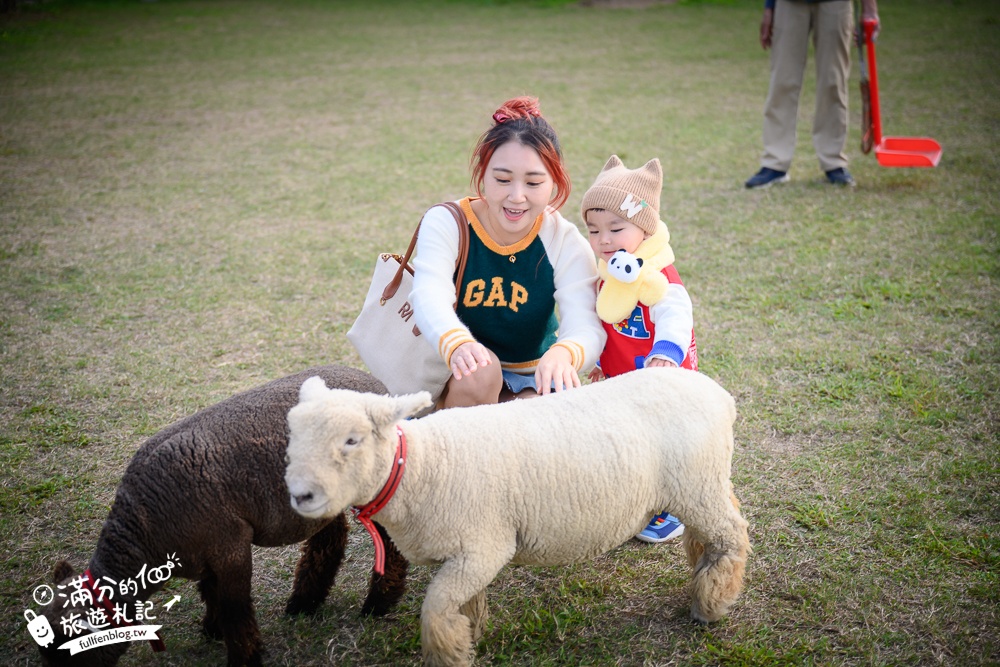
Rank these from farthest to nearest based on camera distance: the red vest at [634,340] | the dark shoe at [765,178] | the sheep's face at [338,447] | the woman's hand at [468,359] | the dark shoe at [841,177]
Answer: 1. the dark shoe at [765,178]
2. the dark shoe at [841,177]
3. the red vest at [634,340]
4. the woman's hand at [468,359]
5. the sheep's face at [338,447]

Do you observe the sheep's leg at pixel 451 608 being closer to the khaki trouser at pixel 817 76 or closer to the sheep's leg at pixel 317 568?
the sheep's leg at pixel 317 568

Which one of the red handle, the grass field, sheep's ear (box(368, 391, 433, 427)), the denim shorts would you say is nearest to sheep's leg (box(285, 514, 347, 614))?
the grass field

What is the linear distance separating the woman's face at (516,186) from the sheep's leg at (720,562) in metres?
1.16

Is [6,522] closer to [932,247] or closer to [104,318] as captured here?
[104,318]

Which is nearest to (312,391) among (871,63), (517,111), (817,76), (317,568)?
(317,568)

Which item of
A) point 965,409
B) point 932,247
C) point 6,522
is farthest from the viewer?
point 932,247

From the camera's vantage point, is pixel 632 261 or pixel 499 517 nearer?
pixel 499 517

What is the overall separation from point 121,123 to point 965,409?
8.86 meters

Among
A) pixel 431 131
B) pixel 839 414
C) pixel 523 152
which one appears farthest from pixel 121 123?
pixel 839 414

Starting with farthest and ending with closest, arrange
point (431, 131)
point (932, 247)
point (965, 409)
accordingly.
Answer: point (431, 131)
point (932, 247)
point (965, 409)

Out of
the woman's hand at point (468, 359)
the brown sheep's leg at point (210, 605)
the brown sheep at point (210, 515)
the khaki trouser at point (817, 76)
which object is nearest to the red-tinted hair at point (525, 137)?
the woman's hand at point (468, 359)

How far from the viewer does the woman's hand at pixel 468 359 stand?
7.62 ft

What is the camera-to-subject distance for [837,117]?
20.5 ft

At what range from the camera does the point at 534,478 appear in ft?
6.63
